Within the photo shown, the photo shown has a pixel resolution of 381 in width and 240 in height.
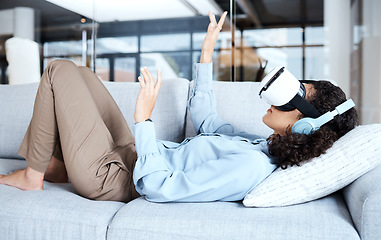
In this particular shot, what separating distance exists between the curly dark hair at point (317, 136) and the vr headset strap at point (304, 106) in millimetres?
32

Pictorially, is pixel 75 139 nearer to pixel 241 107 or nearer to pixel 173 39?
pixel 241 107

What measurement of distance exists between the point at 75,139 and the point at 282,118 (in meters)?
0.74

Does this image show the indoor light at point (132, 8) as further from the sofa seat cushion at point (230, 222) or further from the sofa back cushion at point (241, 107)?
the sofa seat cushion at point (230, 222)

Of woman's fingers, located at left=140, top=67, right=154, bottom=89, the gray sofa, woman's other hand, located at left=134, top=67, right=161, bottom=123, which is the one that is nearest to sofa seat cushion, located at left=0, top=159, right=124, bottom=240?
the gray sofa

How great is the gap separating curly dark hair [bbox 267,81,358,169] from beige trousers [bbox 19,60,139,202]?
1.84ft

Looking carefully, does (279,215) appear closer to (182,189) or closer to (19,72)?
(182,189)

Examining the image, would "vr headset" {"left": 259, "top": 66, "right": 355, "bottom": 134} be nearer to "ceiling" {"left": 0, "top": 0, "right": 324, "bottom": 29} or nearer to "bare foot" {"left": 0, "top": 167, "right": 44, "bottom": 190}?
"bare foot" {"left": 0, "top": 167, "right": 44, "bottom": 190}

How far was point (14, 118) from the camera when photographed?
2227 millimetres

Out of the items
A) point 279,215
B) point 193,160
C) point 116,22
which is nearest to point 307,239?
point 279,215

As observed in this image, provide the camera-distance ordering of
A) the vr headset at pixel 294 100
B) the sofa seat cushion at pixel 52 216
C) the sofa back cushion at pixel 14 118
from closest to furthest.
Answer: the sofa seat cushion at pixel 52 216 < the vr headset at pixel 294 100 < the sofa back cushion at pixel 14 118

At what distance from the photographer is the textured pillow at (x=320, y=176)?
1.23 meters

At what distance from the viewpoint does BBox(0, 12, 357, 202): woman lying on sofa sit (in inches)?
50.5

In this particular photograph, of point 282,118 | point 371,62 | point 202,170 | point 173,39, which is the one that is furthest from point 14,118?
point 371,62

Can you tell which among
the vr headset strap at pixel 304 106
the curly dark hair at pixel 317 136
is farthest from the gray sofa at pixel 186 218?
the vr headset strap at pixel 304 106
